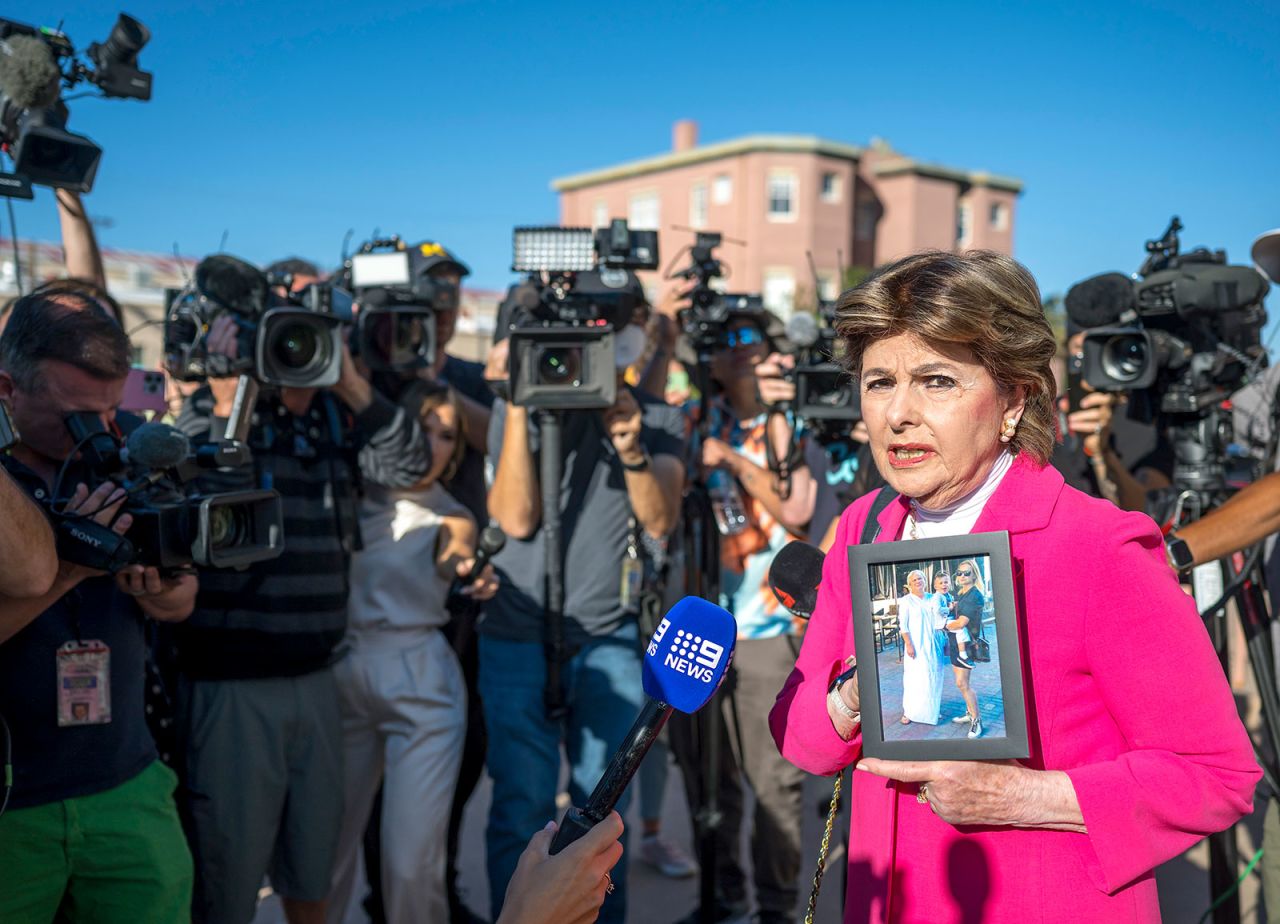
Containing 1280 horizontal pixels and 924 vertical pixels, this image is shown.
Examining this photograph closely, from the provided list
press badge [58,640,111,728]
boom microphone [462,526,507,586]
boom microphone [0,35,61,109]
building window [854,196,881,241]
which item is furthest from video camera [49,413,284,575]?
building window [854,196,881,241]

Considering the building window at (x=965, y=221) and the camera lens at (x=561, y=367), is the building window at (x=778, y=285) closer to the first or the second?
the building window at (x=965, y=221)

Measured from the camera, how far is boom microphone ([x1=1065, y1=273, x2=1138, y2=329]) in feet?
9.98

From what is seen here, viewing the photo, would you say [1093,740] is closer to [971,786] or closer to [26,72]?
[971,786]

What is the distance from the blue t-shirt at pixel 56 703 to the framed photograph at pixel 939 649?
1760 mm

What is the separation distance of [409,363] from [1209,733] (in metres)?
2.52

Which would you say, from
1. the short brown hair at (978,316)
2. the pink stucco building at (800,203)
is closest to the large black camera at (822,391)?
the short brown hair at (978,316)

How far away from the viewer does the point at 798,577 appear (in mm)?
2053

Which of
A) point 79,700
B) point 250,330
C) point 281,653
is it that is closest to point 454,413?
point 250,330

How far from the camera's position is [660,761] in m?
4.38

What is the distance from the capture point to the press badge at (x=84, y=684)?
226cm

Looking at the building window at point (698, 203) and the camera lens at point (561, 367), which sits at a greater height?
the building window at point (698, 203)

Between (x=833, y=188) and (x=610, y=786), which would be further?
(x=833, y=188)

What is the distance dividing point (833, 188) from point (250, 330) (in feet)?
99.6

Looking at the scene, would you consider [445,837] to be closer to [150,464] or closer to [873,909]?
[150,464]
